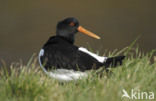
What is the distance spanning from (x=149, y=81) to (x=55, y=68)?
140cm

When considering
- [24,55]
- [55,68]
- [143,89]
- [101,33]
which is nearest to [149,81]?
[143,89]

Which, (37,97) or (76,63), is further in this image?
(76,63)

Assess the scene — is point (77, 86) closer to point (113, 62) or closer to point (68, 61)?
point (68, 61)

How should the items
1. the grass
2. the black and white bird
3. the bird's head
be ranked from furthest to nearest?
1. the bird's head
2. the black and white bird
3. the grass

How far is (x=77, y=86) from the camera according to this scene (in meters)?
6.49

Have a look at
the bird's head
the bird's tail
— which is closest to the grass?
the bird's tail

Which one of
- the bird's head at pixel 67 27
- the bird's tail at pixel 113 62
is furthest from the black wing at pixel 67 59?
the bird's head at pixel 67 27

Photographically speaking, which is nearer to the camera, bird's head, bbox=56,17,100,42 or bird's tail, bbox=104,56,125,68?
bird's tail, bbox=104,56,125,68

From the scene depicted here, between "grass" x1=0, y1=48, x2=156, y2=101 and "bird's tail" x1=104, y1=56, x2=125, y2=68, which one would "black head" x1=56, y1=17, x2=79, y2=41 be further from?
"grass" x1=0, y1=48, x2=156, y2=101

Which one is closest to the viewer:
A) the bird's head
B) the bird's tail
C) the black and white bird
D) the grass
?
the grass

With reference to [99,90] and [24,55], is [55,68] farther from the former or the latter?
[24,55]

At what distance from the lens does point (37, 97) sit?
222 inches

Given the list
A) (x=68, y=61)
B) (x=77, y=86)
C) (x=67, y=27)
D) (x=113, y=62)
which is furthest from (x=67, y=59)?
(x=67, y=27)

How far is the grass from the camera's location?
5.57m
